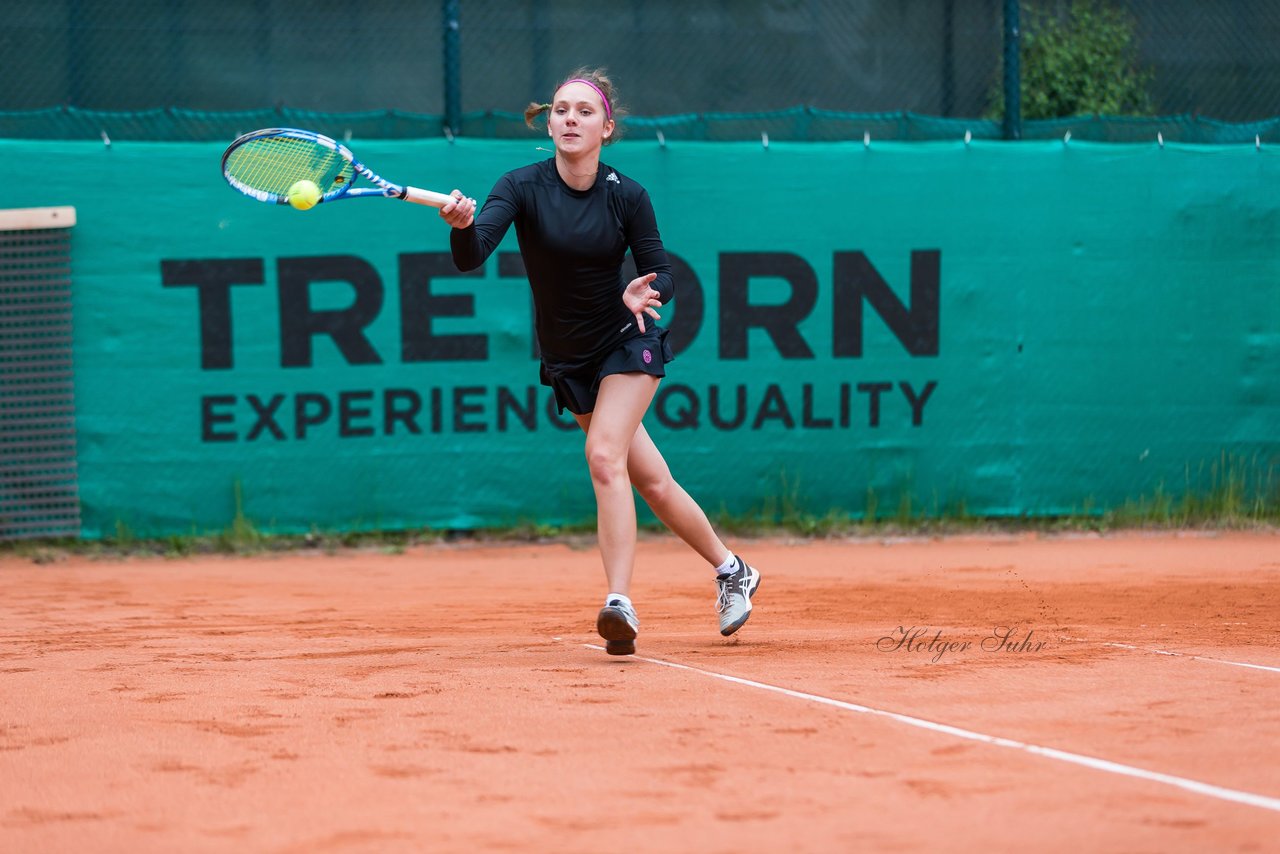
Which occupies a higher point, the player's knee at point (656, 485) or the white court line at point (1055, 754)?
the player's knee at point (656, 485)

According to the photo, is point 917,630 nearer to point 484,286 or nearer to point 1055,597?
point 1055,597

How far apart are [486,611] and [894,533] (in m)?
2.96

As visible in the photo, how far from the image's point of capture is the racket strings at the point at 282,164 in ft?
15.1

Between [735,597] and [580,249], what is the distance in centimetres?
122

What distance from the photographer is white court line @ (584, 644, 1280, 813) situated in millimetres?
2918

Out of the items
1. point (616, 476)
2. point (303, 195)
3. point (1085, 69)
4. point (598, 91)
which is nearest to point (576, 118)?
point (598, 91)

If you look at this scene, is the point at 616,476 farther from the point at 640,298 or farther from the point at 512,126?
the point at 512,126

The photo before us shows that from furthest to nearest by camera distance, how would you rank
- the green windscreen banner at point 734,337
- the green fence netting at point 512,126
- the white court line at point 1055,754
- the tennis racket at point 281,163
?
1. the green fence netting at point 512,126
2. the green windscreen banner at point 734,337
3. the tennis racket at point 281,163
4. the white court line at point 1055,754

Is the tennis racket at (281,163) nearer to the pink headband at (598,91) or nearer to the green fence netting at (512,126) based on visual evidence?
the pink headband at (598,91)

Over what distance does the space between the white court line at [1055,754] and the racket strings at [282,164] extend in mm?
2003

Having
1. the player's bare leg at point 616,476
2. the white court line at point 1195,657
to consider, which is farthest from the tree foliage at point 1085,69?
the player's bare leg at point 616,476

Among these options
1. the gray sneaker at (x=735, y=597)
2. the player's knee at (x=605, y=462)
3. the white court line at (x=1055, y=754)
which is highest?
the player's knee at (x=605, y=462)

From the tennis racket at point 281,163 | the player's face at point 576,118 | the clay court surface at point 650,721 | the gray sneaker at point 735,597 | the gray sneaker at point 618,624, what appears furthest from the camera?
the gray sneaker at point 735,597

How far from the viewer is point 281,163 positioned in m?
4.67
